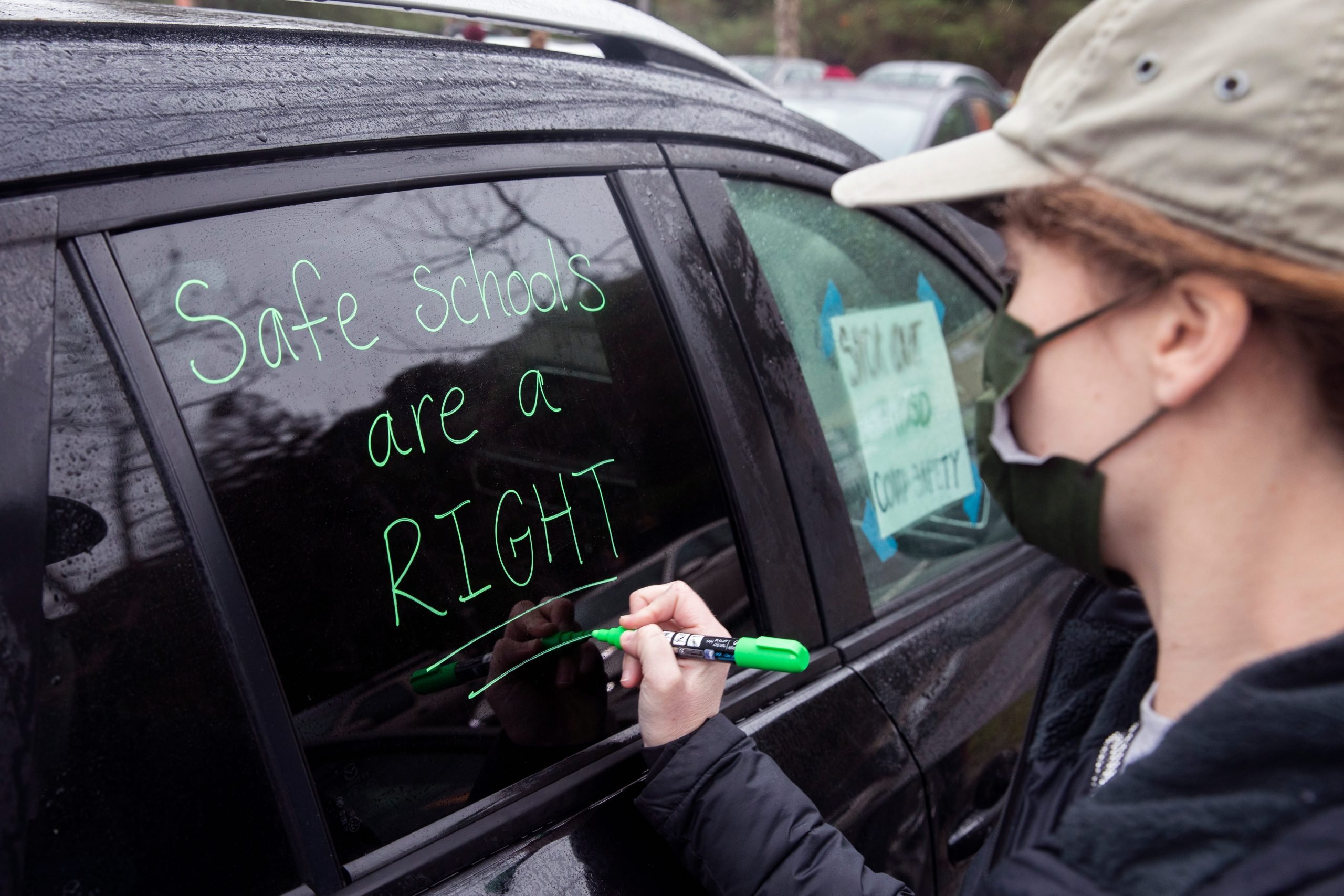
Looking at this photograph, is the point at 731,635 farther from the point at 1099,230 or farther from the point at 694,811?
the point at 1099,230

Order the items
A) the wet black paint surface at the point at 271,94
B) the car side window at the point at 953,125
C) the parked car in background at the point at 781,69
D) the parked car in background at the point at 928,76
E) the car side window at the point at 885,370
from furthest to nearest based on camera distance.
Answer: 1. the parked car in background at the point at 781,69
2. the parked car in background at the point at 928,76
3. the car side window at the point at 953,125
4. the car side window at the point at 885,370
5. the wet black paint surface at the point at 271,94

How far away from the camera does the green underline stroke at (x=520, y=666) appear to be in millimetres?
1228

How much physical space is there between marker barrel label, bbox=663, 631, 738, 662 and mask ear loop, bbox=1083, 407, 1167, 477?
0.50 meters

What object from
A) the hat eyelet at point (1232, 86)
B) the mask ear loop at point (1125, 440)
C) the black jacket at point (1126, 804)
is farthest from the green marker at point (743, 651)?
the hat eyelet at point (1232, 86)

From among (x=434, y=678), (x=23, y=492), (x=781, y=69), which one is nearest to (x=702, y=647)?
(x=434, y=678)

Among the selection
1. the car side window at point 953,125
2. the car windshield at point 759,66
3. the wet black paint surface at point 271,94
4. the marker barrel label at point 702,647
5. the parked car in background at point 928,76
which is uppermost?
the car windshield at point 759,66

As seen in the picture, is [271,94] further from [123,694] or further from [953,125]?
[953,125]

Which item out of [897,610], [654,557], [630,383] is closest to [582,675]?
[654,557]

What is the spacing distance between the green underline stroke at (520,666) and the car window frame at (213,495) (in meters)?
0.12

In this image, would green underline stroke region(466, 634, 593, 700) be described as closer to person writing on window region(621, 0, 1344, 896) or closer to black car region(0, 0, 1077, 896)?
black car region(0, 0, 1077, 896)

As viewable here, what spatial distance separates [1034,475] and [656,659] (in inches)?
20.1

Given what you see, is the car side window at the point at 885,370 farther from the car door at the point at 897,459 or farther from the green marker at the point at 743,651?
the green marker at the point at 743,651

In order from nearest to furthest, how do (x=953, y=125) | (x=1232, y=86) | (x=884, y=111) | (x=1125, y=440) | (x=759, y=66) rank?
(x=1232, y=86) → (x=1125, y=440) → (x=884, y=111) → (x=953, y=125) → (x=759, y=66)

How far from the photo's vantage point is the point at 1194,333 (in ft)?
3.12
